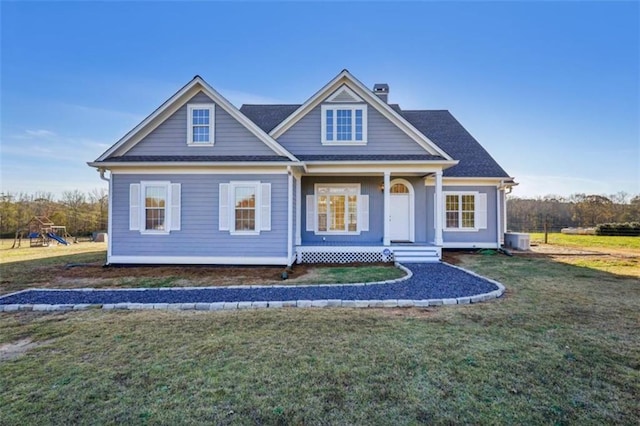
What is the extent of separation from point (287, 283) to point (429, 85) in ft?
51.8

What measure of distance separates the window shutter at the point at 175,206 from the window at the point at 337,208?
17.6ft

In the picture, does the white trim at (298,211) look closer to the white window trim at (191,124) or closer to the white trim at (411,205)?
the white window trim at (191,124)

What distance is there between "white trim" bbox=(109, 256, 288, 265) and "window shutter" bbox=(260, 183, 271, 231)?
1.09 metres

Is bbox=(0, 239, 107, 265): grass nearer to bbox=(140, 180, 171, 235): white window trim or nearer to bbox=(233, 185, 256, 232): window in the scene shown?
bbox=(140, 180, 171, 235): white window trim

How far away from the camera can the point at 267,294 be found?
22.2 feet

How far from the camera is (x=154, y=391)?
299 cm

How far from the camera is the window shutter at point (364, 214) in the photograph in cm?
1270

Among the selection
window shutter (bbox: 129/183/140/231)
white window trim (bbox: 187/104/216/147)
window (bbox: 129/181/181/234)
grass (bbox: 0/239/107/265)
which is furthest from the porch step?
grass (bbox: 0/239/107/265)

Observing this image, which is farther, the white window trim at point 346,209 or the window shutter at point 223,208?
the white window trim at point 346,209

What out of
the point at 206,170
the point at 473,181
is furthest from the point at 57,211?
the point at 473,181

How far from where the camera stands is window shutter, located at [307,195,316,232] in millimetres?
12734

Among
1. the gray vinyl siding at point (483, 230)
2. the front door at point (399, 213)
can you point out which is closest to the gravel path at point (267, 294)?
the front door at point (399, 213)

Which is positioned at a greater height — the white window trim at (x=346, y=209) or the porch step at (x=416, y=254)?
the white window trim at (x=346, y=209)

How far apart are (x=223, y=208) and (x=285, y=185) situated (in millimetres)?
2257
